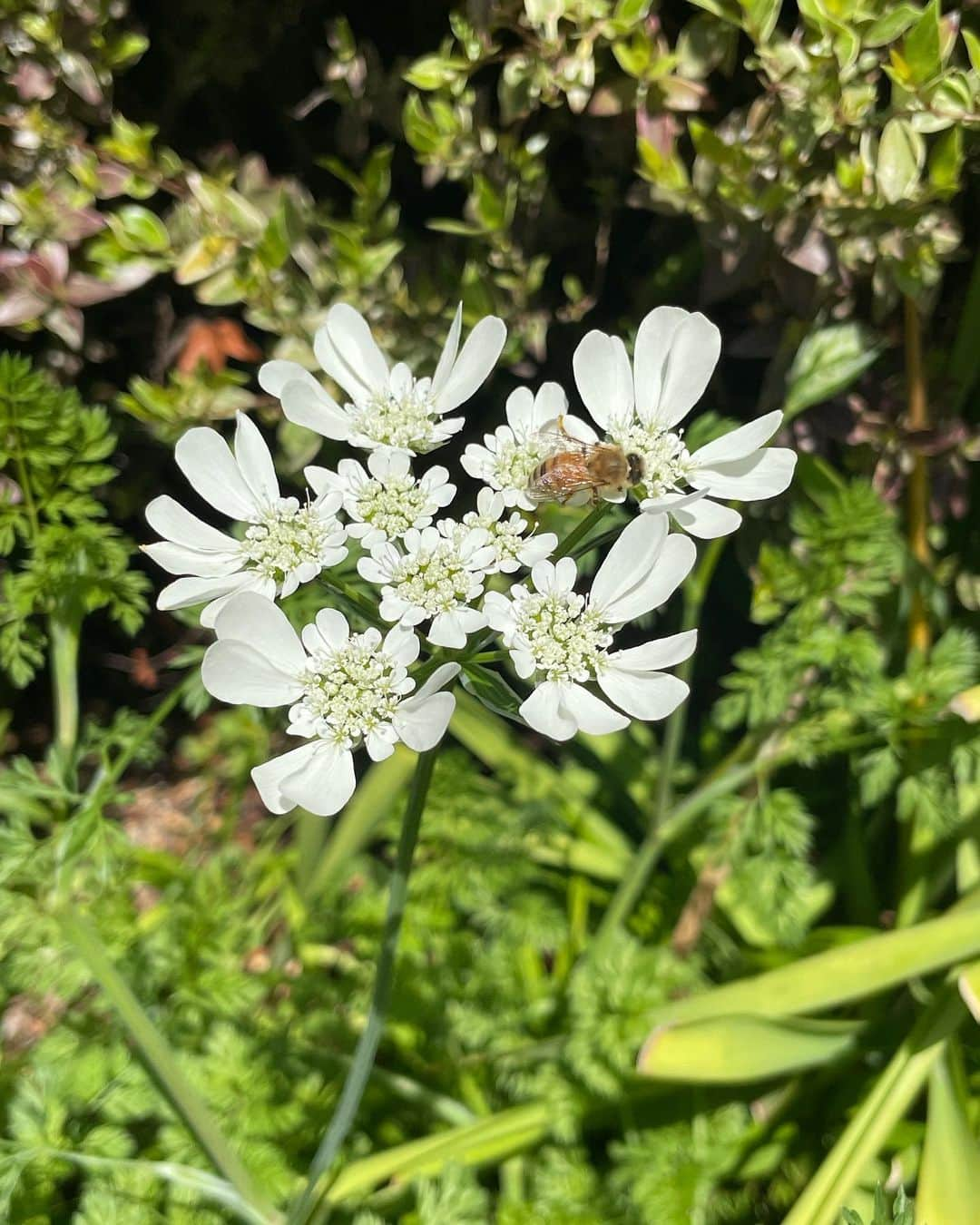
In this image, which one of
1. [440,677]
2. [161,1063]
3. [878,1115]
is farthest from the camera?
[878,1115]

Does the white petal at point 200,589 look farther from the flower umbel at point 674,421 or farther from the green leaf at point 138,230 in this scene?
the green leaf at point 138,230

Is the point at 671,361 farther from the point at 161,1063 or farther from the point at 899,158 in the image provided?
the point at 161,1063

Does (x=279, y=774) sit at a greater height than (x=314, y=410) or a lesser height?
lesser

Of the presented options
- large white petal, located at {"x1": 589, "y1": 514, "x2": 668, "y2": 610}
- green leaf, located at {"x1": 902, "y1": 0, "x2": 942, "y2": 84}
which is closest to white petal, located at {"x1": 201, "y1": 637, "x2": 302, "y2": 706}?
large white petal, located at {"x1": 589, "y1": 514, "x2": 668, "y2": 610}

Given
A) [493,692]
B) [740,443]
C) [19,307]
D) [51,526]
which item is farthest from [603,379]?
[19,307]

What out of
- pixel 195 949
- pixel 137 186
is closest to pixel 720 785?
pixel 195 949

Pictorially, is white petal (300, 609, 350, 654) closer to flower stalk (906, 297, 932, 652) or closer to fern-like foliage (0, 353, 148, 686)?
fern-like foliage (0, 353, 148, 686)
